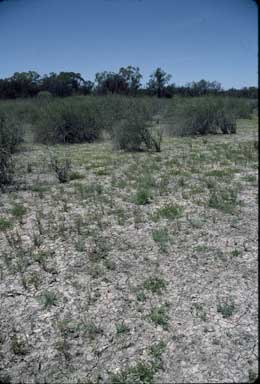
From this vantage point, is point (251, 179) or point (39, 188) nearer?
point (251, 179)

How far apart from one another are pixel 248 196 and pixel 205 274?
328 centimetres

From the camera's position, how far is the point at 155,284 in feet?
13.3

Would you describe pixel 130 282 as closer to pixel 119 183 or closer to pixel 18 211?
pixel 18 211

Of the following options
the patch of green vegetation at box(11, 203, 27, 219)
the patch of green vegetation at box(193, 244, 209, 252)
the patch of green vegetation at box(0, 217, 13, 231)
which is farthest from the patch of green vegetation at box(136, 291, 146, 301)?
the patch of green vegetation at box(11, 203, 27, 219)

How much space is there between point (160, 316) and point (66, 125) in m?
14.9

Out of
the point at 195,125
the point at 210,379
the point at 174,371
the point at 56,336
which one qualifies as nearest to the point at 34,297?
the point at 56,336

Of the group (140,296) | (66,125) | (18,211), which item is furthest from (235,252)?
(66,125)

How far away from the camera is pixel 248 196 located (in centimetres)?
703

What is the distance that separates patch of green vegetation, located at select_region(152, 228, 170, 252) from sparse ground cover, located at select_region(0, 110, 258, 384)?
2 centimetres

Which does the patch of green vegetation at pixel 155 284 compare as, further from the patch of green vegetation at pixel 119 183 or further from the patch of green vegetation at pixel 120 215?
the patch of green vegetation at pixel 119 183

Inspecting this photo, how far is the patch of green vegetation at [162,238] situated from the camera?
5006 millimetres

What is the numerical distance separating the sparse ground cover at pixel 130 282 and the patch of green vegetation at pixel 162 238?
18mm

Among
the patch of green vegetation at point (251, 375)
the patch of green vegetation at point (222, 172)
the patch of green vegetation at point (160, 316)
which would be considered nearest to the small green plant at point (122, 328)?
the patch of green vegetation at point (160, 316)

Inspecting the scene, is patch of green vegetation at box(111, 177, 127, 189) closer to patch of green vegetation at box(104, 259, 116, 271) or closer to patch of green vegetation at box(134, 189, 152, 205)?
patch of green vegetation at box(134, 189, 152, 205)
